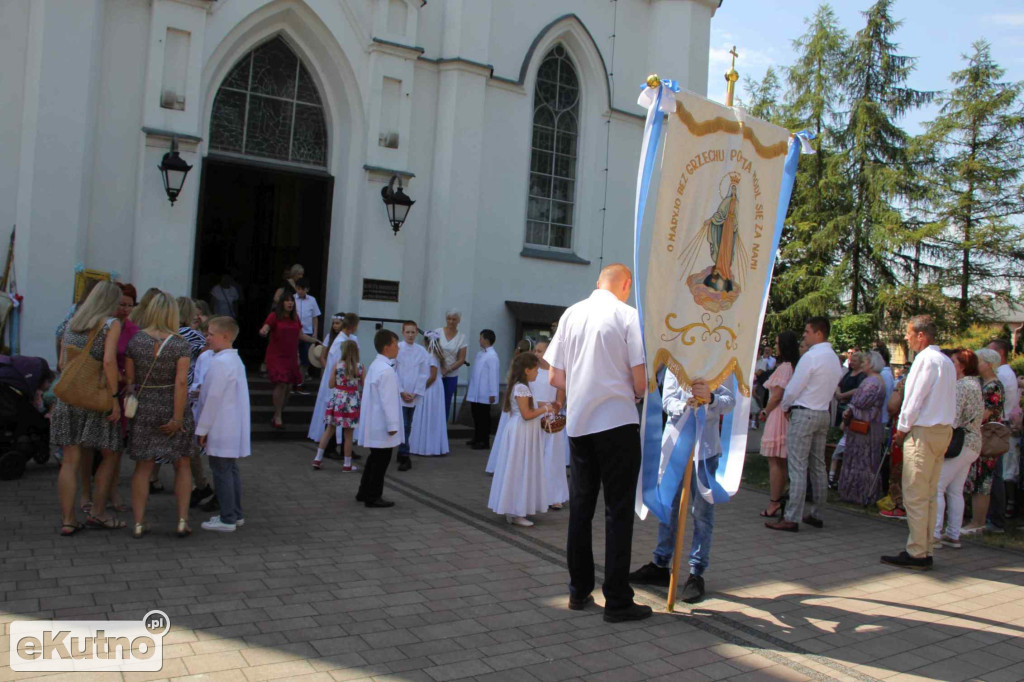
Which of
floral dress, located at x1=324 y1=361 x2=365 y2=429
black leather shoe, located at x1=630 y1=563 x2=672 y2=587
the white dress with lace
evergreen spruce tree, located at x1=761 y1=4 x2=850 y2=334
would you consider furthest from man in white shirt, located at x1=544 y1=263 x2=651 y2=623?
evergreen spruce tree, located at x1=761 y1=4 x2=850 y2=334

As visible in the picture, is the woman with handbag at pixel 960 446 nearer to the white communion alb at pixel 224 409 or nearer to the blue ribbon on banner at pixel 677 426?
the blue ribbon on banner at pixel 677 426

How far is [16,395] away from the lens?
7863 mm

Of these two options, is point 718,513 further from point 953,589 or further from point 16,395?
point 16,395

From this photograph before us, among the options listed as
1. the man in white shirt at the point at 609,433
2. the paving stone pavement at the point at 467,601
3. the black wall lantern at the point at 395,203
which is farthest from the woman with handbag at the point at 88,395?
the black wall lantern at the point at 395,203

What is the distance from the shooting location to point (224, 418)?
20.6ft

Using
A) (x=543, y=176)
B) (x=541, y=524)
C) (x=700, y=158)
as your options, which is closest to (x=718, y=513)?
(x=541, y=524)

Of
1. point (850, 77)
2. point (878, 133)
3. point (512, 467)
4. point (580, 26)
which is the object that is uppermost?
point (850, 77)

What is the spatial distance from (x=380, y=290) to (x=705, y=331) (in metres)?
8.43

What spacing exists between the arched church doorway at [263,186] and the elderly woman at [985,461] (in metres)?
9.39

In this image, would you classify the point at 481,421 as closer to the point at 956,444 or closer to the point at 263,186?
the point at 956,444

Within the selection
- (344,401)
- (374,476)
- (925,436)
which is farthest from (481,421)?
(925,436)

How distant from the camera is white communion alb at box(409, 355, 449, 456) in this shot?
10.9 m

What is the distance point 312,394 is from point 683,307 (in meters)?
8.15

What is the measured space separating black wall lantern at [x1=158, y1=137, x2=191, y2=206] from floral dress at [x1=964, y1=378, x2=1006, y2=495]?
33.0 feet
